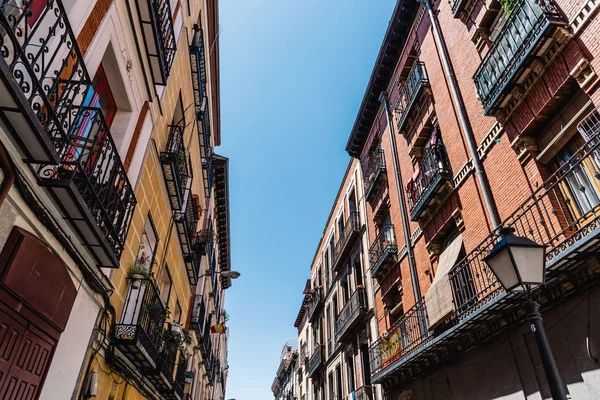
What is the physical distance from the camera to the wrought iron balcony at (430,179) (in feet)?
33.2


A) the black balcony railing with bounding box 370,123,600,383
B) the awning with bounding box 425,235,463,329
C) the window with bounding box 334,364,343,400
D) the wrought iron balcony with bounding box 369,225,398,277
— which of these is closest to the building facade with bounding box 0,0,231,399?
the black balcony railing with bounding box 370,123,600,383

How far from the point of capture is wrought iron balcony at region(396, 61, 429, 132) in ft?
38.9

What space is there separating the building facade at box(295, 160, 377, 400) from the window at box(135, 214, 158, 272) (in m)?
9.25

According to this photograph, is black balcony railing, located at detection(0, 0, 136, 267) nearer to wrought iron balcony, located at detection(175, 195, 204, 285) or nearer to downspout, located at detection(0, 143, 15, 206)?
downspout, located at detection(0, 143, 15, 206)

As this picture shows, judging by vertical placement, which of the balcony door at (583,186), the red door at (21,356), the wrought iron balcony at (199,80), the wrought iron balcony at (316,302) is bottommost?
the red door at (21,356)

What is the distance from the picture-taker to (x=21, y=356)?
3.89 meters

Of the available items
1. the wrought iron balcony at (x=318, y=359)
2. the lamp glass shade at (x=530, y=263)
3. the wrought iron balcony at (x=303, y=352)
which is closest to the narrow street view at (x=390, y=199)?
the lamp glass shade at (x=530, y=263)

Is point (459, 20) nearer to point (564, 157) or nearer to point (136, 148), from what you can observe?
point (564, 157)

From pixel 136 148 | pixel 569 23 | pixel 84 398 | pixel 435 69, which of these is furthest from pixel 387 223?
pixel 84 398

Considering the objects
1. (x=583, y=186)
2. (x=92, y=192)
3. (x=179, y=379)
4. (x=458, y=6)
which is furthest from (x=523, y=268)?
(x=179, y=379)

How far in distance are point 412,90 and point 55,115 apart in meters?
11.4

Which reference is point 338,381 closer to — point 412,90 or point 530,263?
point 412,90

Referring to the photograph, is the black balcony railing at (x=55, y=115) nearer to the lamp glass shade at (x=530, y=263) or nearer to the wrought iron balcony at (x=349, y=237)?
the lamp glass shade at (x=530, y=263)

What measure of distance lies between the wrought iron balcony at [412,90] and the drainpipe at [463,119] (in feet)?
3.40
